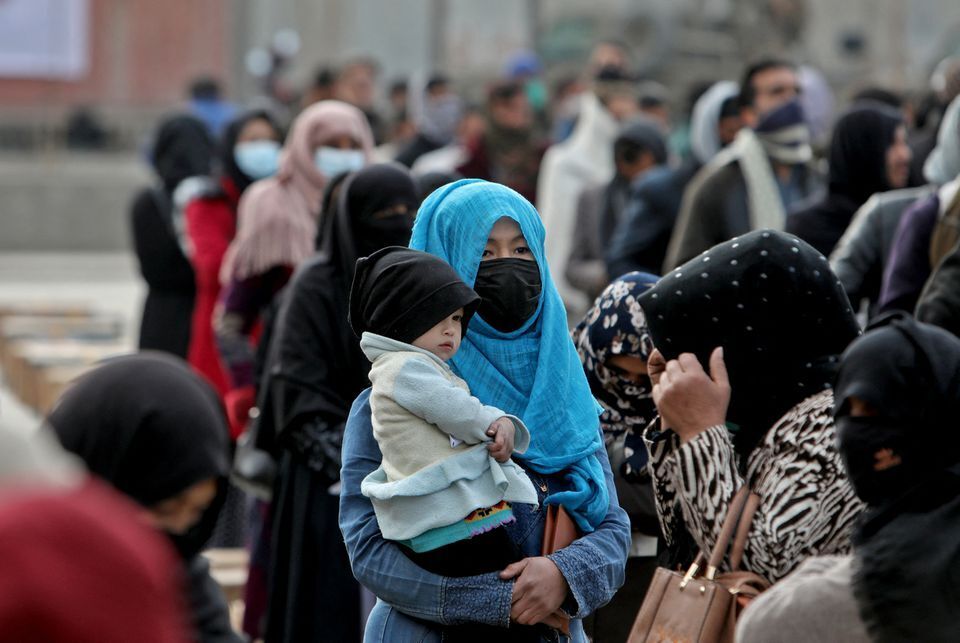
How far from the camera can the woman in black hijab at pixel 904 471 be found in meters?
2.40

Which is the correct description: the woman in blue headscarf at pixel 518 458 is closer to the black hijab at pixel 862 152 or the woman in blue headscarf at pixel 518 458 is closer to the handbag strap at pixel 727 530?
the handbag strap at pixel 727 530

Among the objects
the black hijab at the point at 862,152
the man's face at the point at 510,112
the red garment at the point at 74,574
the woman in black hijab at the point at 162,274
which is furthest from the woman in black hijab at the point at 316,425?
the man's face at the point at 510,112

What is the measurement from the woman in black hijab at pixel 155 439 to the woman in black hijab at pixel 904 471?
0.95 m

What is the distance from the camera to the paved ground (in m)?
17.1

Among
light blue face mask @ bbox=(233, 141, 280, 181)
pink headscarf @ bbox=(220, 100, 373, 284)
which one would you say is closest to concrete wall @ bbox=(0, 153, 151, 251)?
light blue face mask @ bbox=(233, 141, 280, 181)

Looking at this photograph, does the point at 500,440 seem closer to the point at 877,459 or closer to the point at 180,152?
the point at 877,459

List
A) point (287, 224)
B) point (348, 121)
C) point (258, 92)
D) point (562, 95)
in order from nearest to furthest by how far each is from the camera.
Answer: point (287, 224)
point (348, 121)
point (562, 95)
point (258, 92)

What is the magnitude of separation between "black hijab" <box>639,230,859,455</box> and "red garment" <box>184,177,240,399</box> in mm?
4321

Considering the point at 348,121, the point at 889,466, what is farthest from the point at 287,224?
the point at 889,466

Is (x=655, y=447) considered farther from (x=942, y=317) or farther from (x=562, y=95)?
(x=562, y=95)

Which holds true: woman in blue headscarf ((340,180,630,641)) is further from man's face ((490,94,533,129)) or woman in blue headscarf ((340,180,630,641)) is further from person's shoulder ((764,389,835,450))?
man's face ((490,94,533,129))

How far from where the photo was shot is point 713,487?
3139 millimetres

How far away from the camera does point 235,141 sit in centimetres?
815

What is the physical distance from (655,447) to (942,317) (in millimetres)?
1177
